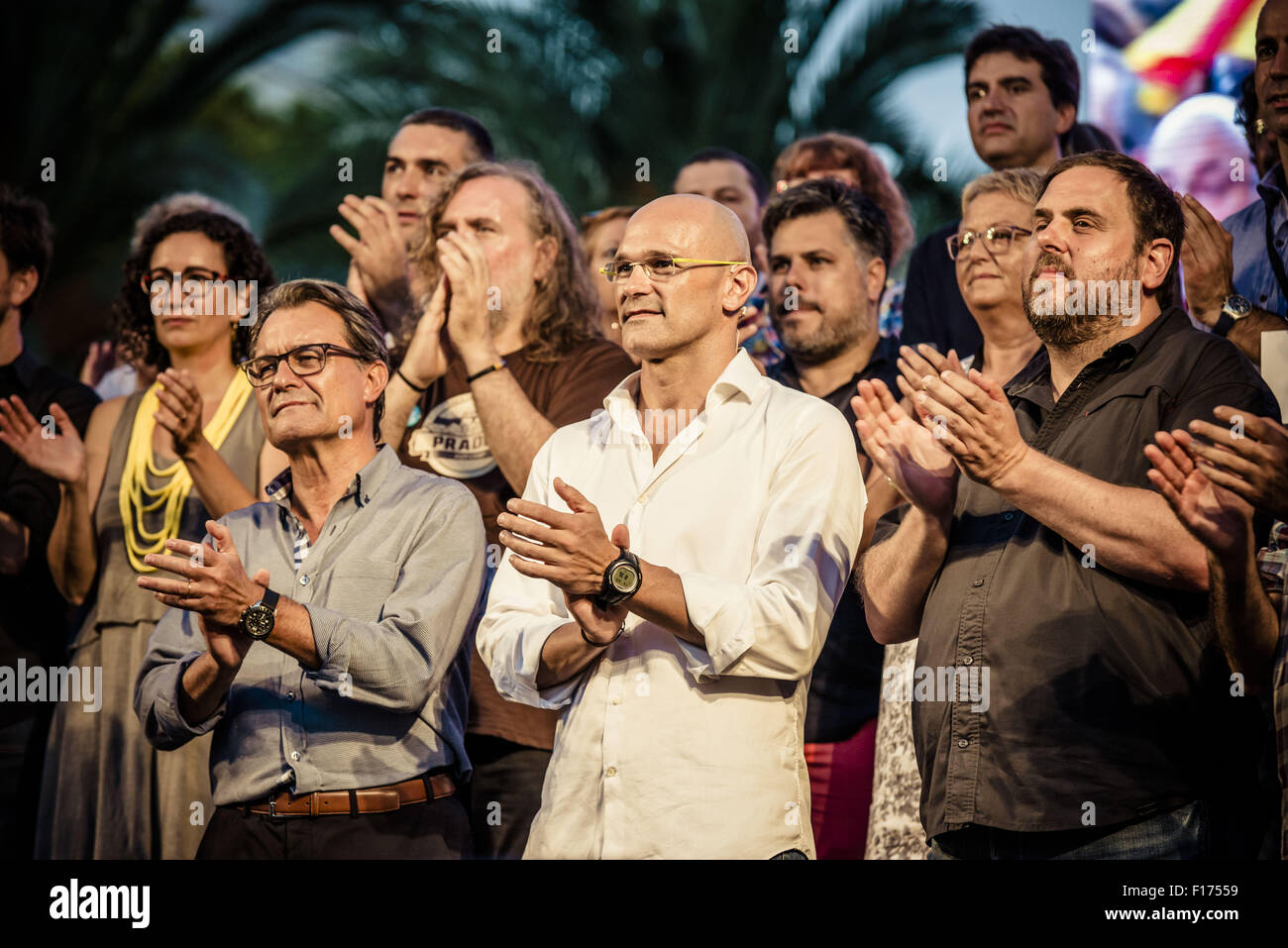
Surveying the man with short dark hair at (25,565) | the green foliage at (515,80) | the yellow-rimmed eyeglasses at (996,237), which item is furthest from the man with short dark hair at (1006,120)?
the green foliage at (515,80)

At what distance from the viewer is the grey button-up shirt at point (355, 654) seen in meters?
3.67

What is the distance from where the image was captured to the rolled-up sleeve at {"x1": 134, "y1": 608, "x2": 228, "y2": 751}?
3779 mm

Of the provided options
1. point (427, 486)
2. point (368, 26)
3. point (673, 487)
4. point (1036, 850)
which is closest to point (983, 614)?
point (1036, 850)

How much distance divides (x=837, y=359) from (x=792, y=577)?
174 centimetres

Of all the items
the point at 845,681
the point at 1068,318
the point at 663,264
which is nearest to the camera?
the point at 1068,318

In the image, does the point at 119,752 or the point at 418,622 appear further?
→ the point at 119,752

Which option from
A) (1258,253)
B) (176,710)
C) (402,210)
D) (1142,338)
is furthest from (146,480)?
(1258,253)

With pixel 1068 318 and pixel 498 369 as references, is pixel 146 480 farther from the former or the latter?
pixel 1068 318

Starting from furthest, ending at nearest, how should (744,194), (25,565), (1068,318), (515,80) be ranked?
(515,80), (744,194), (25,565), (1068,318)

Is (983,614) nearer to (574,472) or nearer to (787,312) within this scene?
(574,472)

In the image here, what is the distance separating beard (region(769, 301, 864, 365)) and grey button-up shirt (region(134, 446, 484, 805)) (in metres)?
1.49

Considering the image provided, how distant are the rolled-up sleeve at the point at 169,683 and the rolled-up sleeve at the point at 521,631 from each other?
705mm

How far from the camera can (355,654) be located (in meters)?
3.62

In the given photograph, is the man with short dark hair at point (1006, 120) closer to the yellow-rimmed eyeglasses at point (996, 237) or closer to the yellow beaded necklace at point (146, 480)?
the yellow-rimmed eyeglasses at point (996, 237)
